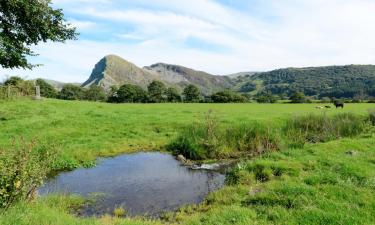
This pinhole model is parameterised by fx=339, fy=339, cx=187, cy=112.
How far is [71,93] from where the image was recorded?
136250 mm

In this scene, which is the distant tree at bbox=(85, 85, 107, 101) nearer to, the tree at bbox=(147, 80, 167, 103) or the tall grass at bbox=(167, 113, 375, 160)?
the tree at bbox=(147, 80, 167, 103)

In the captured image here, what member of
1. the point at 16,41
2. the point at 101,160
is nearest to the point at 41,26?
the point at 16,41

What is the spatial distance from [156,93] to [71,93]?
1379 inches

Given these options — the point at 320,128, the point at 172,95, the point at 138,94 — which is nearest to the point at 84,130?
the point at 320,128

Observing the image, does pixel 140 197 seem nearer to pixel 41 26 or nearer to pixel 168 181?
pixel 168 181

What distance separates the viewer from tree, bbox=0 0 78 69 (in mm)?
19000

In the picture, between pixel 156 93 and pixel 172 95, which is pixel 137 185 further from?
pixel 172 95

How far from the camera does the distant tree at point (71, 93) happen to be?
5249 inches

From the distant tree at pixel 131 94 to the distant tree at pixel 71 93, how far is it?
20401mm

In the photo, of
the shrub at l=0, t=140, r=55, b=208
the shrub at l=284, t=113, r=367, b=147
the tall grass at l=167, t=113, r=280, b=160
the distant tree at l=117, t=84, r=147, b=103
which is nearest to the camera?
the shrub at l=0, t=140, r=55, b=208

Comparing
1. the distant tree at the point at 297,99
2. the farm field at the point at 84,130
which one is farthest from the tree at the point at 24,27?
the distant tree at the point at 297,99

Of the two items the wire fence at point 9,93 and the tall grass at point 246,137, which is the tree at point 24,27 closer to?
the tall grass at point 246,137

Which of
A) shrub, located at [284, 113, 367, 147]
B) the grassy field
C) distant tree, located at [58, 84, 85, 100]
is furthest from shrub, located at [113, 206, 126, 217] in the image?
distant tree, located at [58, 84, 85, 100]

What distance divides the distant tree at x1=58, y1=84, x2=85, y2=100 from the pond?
384 feet
